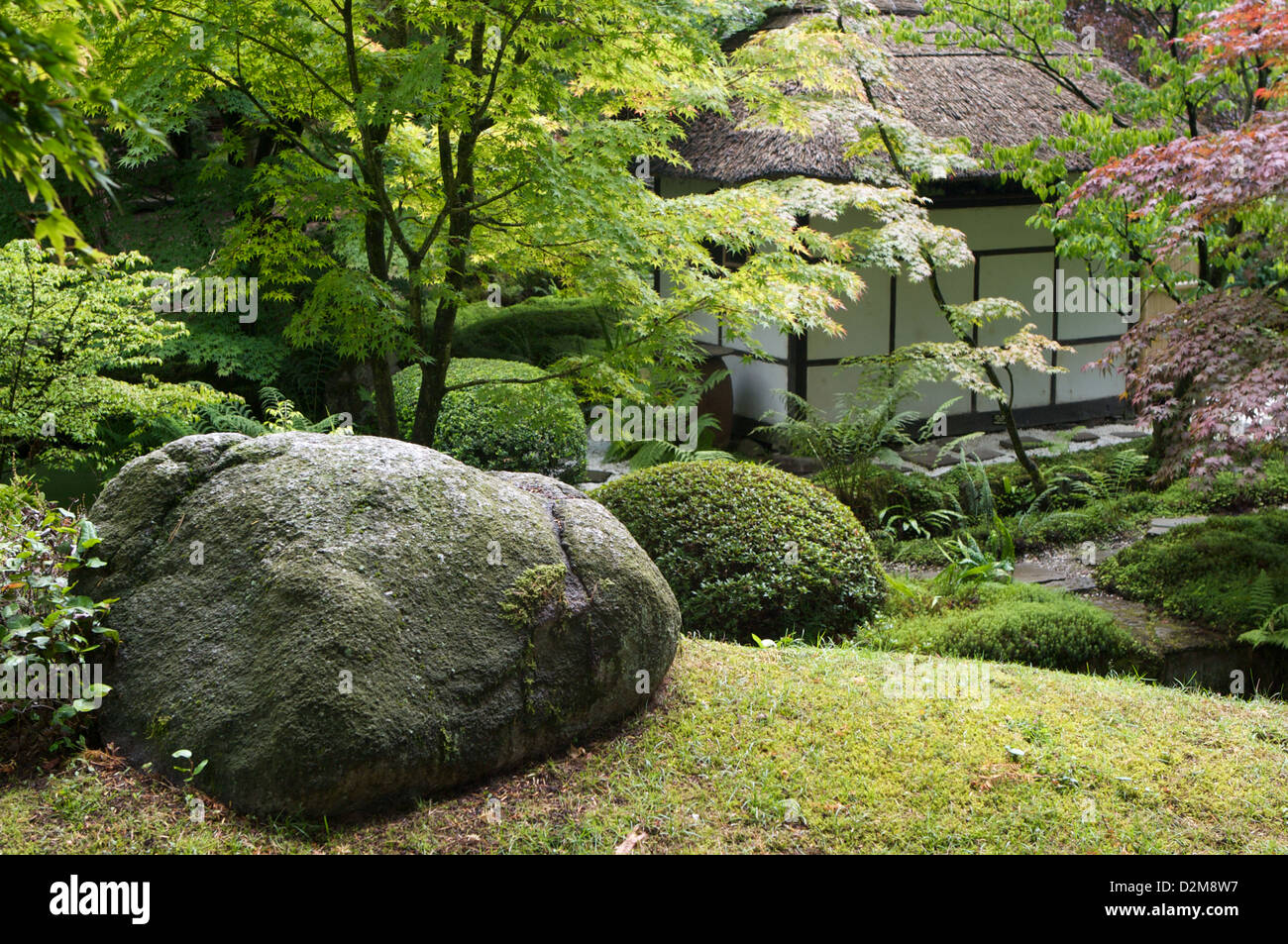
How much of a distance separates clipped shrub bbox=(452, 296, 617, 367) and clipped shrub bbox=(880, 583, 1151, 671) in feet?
27.3

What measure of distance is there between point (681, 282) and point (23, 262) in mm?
4566

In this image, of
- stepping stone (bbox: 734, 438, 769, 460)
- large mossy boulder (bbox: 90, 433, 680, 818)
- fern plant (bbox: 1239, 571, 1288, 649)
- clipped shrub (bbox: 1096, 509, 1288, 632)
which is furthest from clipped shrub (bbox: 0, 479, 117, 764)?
stepping stone (bbox: 734, 438, 769, 460)

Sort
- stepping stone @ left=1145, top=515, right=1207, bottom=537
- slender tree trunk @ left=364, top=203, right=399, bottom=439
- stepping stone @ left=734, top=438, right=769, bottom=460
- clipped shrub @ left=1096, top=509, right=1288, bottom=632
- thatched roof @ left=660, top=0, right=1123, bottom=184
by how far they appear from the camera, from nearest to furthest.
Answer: slender tree trunk @ left=364, top=203, right=399, bottom=439 → clipped shrub @ left=1096, top=509, right=1288, bottom=632 → stepping stone @ left=1145, top=515, right=1207, bottom=537 → thatched roof @ left=660, top=0, right=1123, bottom=184 → stepping stone @ left=734, top=438, right=769, bottom=460

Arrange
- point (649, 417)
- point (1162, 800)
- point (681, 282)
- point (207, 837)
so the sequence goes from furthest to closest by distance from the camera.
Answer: point (649, 417) < point (681, 282) < point (1162, 800) < point (207, 837)

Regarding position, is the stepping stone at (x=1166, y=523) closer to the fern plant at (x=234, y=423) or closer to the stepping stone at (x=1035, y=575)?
the stepping stone at (x=1035, y=575)

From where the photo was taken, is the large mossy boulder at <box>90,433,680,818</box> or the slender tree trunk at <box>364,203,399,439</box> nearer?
the large mossy boulder at <box>90,433,680,818</box>

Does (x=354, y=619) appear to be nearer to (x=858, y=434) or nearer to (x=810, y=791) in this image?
(x=810, y=791)

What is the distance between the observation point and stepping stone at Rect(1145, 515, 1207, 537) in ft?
32.9

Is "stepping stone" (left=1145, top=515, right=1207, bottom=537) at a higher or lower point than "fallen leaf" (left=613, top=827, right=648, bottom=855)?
higher

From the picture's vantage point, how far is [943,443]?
13.4m

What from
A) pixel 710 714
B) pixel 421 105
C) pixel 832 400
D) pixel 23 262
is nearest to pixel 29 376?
pixel 23 262

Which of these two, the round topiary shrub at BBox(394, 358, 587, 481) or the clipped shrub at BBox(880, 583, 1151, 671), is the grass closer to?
the clipped shrub at BBox(880, 583, 1151, 671)

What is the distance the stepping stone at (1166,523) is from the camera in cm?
1004

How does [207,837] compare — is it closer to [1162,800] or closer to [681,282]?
[1162,800]
